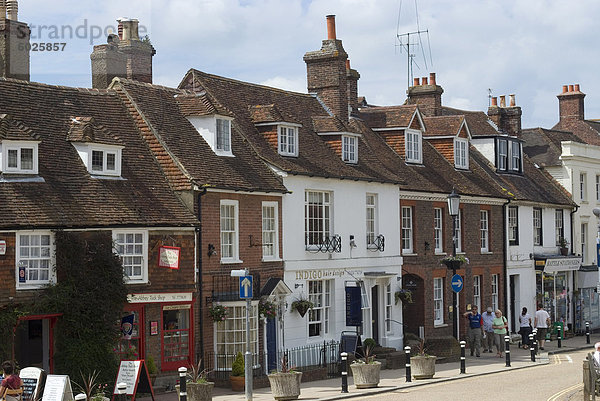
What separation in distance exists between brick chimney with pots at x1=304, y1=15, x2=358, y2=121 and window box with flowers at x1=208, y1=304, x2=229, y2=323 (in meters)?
11.9

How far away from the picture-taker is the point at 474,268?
135 feet

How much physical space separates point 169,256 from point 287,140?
7879 millimetres

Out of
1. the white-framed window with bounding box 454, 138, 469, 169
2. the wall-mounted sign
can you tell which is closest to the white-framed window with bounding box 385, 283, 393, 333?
the white-framed window with bounding box 454, 138, 469, 169

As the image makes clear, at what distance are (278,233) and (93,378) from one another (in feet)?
29.6

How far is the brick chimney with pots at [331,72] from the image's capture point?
3700 cm

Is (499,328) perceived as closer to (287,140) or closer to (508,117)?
(287,140)

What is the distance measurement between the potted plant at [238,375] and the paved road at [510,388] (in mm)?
3706

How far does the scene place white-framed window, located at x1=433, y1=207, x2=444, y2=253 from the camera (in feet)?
128

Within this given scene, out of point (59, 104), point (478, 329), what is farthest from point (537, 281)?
point (59, 104)

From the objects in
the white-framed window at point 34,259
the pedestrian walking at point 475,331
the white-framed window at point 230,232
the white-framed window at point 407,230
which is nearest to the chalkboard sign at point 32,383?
the white-framed window at point 34,259

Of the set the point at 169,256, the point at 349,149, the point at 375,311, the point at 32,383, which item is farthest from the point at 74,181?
the point at 375,311

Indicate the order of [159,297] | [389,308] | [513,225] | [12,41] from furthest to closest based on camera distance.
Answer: [513,225], [389,308], [12,41], [159,297]

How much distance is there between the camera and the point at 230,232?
93.8 ft

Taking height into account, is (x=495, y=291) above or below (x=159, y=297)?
below
